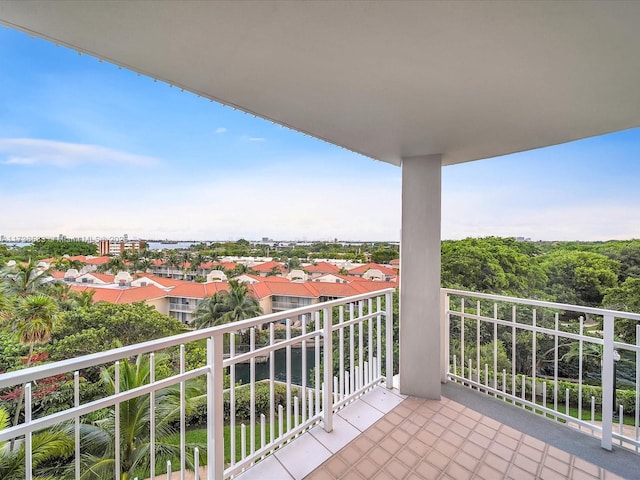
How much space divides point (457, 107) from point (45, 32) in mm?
2170

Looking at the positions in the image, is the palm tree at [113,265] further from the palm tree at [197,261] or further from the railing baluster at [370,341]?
the railing baluster at [370,341]

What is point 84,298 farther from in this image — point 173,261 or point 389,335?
point 389,335

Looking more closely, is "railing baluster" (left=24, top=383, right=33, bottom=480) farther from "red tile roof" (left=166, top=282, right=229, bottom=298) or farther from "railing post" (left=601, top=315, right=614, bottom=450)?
"red tile roof" (left=166, top=282, right=229, bottom=298)

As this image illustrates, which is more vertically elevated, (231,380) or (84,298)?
(231,380)

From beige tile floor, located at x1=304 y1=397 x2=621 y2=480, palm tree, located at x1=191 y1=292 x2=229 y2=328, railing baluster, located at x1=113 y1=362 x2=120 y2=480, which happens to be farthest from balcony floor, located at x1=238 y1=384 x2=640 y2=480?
palm tree, located at x1=191 y1=292 x2=229 y2=328

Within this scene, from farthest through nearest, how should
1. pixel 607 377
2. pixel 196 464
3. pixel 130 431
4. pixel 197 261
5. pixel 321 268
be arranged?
pixel 197 261, pixel 321 268, pixel 130 431, pixel 607 377, pixel 196 464

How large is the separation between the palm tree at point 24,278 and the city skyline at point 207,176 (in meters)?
1.15

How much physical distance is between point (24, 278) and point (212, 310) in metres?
5.59

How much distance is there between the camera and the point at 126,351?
4.62 feet

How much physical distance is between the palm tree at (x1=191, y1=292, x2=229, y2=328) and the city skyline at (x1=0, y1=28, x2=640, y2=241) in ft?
5.71

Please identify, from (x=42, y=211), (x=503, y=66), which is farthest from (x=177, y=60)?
(x=42, y=211)

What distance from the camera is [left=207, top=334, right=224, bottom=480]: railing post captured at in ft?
5.75

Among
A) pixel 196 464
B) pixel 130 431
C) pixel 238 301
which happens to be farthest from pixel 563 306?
pixel 238 301

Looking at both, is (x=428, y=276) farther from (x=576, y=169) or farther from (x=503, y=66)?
(x=576, y=169)
